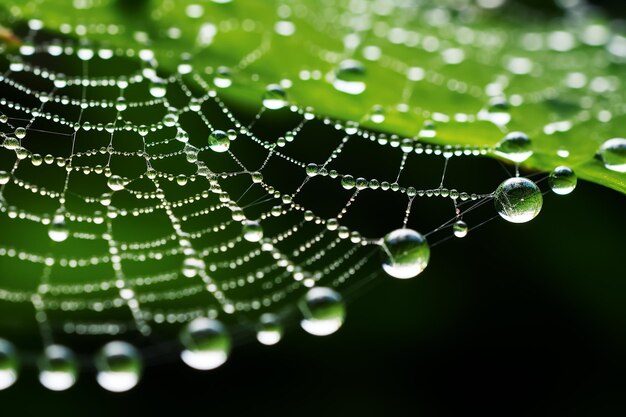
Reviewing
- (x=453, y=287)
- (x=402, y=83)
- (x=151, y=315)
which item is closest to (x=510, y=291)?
(x=453, y=287)

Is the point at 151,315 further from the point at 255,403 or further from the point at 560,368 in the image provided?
the point at 560,368

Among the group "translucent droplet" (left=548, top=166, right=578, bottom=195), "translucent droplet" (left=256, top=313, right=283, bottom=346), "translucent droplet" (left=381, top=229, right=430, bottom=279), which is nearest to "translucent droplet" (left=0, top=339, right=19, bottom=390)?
"translucent droplet" (left=256, top=313, right=283, bottom=346)

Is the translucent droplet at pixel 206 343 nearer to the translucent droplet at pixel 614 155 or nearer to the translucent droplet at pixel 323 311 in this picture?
the translucent droplet at pixel 323 311

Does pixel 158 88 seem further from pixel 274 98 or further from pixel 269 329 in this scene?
pixel 269 329

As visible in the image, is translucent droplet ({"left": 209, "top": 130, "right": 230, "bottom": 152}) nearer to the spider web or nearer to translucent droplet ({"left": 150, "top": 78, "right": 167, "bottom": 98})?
the spider web

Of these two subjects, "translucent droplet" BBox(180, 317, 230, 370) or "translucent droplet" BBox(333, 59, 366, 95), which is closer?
"translucent droplet" BBox(180, 317, 230, 370)

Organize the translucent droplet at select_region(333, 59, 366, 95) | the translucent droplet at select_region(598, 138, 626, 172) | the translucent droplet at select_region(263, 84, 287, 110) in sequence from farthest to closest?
the translucent droplet at select_region(333, 59, 366, 95), the translucent droplet at select_region(263, 84, 287, 110), the translucent droplet at select_region(598, 138, 626, 172)

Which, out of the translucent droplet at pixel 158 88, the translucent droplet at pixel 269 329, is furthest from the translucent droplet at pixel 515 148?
the translucent droplet at pixel 158 88

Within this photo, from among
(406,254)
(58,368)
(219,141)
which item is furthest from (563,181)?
(58,368)
